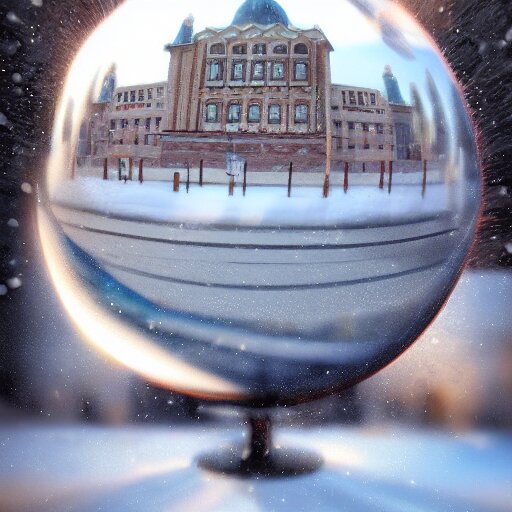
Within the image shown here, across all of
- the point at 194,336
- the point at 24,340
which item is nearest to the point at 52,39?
the point at 24,340

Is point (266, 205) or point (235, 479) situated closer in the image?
point (266, 205)

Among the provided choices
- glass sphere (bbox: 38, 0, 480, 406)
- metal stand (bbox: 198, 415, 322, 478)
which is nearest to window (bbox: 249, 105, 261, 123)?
glass sphere (bbox: 38, 0, 480, 406)

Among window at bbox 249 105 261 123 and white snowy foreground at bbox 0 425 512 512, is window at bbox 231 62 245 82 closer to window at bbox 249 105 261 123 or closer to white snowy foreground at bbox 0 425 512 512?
window at bbox 249 105 261 123

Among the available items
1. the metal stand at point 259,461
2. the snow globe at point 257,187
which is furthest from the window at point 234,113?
the metal stand at point 259,461

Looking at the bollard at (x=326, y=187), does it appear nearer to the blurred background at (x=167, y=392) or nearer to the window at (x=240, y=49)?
the window at (x=240, y=49)

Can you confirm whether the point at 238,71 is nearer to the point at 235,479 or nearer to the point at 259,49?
the point at 259,49

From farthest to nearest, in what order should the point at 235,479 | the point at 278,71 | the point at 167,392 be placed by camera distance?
the point at 167,392 < the point at 235,479 < the point at 278,71

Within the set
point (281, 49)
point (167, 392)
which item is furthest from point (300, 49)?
point (167, 392)
